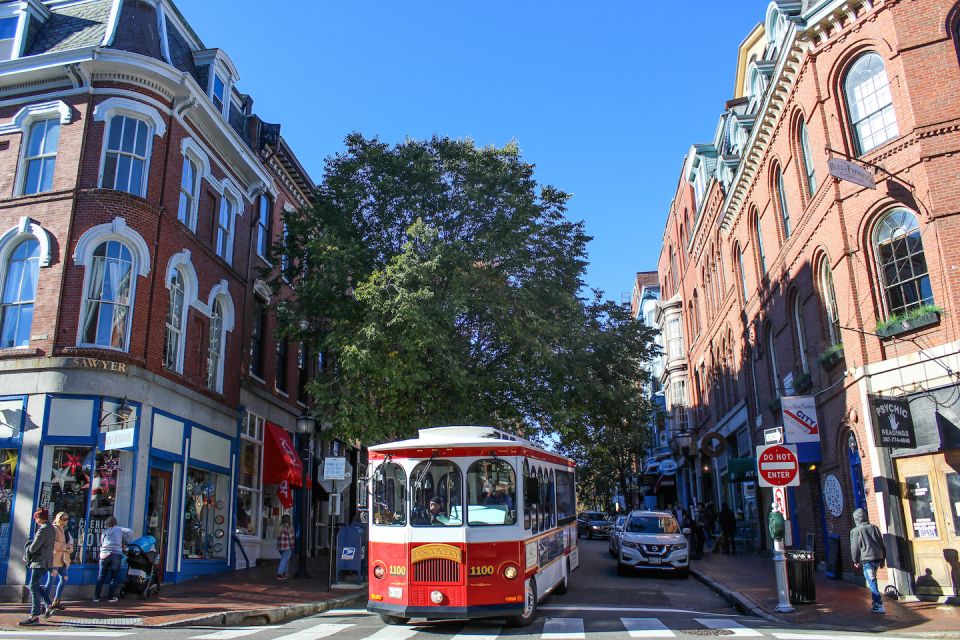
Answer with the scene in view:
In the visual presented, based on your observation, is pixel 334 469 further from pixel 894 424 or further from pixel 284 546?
pixel 894 424

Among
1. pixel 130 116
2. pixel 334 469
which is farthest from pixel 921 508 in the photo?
pixel 130 116

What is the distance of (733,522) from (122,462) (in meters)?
20.3

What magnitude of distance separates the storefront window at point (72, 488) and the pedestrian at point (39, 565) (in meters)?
2.58

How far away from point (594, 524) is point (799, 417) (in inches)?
1041

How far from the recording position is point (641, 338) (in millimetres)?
21500

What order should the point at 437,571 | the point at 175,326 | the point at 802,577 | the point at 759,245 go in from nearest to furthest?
the point at 437,571
the point at 802,577
the point at 175,326
the point at 759,245

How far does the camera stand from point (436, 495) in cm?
1094

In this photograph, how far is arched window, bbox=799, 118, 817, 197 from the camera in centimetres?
1844

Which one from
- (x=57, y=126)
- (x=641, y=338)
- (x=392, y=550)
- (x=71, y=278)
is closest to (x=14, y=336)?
(x=71, y=278)

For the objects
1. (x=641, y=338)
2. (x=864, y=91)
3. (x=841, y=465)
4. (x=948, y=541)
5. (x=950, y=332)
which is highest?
(x=864, y=91)

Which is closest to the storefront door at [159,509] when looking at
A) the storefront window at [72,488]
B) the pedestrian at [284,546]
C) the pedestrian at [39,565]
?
the storefront window at [72,488]

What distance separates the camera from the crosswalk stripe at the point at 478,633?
996 centimetres

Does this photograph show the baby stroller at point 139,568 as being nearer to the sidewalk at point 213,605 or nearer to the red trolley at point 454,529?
the sidewalk at point 213,605

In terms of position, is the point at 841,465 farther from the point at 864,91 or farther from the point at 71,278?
the point at 71,278
